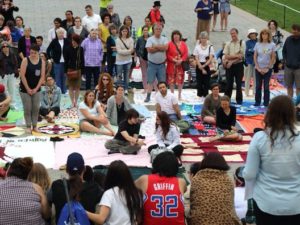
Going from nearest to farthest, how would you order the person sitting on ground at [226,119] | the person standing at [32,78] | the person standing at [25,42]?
1. the person standing at [32,78]
2. the person sitting on ground at [226,119]
3. the person standing at [25,42]

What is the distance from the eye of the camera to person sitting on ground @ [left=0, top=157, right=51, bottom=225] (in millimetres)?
6508

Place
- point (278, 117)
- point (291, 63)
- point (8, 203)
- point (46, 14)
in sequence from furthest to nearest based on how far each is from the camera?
point (46, 14) → point (291, 63) → point (8, 203) → point (278, 117)

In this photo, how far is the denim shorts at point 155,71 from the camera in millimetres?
15336

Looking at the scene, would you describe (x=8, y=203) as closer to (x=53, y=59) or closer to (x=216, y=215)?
(x=216, y=215)

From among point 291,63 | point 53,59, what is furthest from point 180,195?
point 53,59

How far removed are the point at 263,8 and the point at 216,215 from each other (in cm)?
2474

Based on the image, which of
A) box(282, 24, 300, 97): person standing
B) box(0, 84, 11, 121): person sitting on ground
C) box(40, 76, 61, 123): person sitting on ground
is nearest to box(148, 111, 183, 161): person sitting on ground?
box(40, 76, 61, 123): person sitting on ground

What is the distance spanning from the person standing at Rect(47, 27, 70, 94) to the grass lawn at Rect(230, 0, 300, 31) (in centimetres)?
1199

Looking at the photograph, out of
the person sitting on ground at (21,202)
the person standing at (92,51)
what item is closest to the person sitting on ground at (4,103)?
the person standing at (92,51)

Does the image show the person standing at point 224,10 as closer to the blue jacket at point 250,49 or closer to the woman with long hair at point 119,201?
the blue jacket at point 250,49

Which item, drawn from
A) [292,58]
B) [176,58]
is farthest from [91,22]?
[292,58]

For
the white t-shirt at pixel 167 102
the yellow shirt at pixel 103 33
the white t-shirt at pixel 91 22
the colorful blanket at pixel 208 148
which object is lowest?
the colorful blanket at pixel 208 148

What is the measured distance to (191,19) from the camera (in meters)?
27.6

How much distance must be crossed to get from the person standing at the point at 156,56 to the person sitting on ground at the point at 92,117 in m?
2.59
